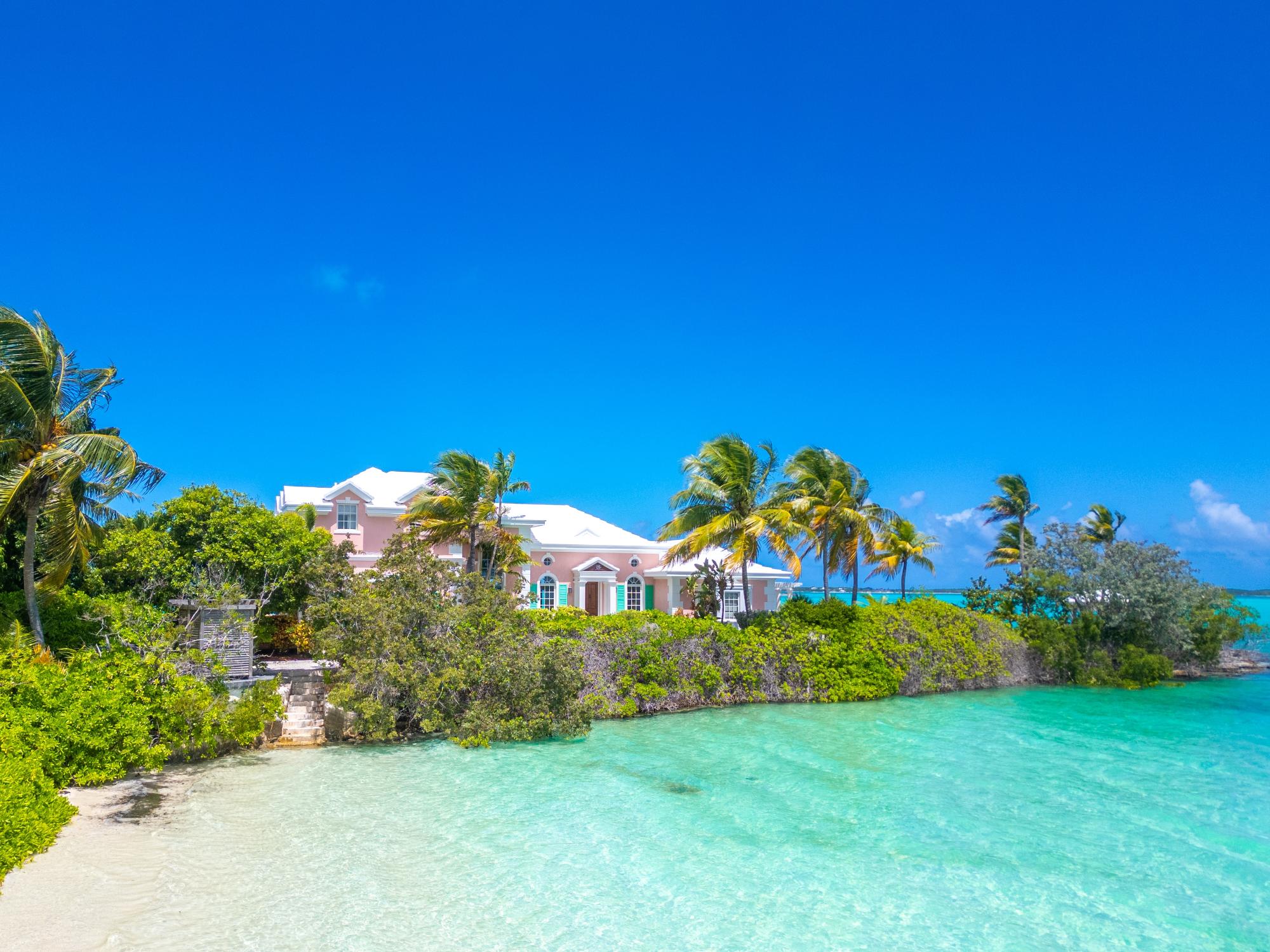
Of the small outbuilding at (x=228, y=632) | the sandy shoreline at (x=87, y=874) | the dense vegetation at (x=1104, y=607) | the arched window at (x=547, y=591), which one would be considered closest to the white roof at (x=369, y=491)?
the arched window at (x=547, y=591)

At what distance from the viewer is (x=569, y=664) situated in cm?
1748

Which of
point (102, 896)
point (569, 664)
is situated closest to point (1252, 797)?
point (569, 664)

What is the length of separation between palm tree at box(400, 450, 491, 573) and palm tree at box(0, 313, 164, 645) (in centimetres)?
946

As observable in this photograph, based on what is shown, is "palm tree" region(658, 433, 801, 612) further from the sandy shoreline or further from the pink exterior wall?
the sandy shoreline

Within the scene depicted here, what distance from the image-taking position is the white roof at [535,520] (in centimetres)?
2894

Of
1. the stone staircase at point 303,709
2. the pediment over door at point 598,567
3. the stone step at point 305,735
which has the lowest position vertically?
the stone step at point 305,735

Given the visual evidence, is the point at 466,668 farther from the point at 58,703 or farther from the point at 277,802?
the point at 58,703

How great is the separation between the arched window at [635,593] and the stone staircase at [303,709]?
15.3m

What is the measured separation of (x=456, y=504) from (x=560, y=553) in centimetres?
787

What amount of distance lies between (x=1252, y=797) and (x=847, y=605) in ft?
36.4

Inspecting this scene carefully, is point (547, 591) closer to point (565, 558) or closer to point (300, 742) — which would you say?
point (565, 558)

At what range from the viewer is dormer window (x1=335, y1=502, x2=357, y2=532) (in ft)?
95.0

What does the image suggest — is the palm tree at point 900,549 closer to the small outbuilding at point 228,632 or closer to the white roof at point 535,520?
the white roof at point 535,520

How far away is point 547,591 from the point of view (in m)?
30.8
